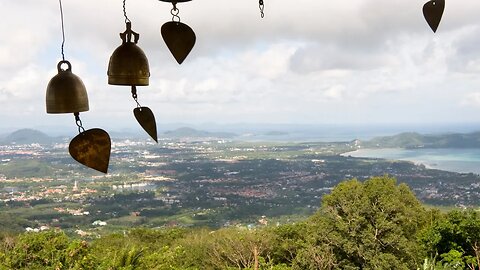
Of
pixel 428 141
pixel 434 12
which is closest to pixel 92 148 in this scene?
pixel 434 12

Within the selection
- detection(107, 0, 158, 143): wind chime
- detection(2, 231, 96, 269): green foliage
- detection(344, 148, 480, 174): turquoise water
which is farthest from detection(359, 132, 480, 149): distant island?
detection(107, 0, 158, 143): wind chime

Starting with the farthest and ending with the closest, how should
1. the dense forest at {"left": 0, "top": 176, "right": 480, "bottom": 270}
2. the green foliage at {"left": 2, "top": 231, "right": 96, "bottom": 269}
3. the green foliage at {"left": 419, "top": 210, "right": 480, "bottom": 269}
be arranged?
the green foliage at {"left": 419, "top": 210, "right": 480, "bottom": 269}
the dense forest at {"left": 0, "top": 176, "right": 480, "bottom": 270}
the green foliage at {"left": 2, "top": 231, "right": 96, "bottom": 269}

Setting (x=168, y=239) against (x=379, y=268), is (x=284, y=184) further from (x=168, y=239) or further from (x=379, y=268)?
(x=379, y=268)

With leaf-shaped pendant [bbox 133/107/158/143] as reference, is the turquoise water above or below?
below

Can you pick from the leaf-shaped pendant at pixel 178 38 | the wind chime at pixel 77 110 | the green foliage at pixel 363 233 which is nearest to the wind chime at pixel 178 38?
the leaf-shaped pendant at pixel 178 38

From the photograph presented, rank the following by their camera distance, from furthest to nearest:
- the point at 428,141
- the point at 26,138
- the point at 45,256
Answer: the point at 428,141, the point at 26,138, the point at 45,256

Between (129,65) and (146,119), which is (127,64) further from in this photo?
(146,119)

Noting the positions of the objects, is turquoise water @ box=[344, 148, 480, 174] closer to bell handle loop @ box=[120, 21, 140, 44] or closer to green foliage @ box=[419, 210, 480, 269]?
green foliage @ box=[419, 210, 480, 269]
